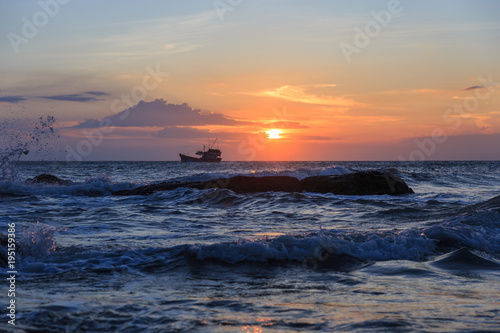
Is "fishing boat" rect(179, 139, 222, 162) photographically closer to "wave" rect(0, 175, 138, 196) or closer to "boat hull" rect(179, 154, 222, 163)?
"boat hull" rect(179, 154, 222, 163)

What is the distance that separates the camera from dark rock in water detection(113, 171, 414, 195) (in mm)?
17938

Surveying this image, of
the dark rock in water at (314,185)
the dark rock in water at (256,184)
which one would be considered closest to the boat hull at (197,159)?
the dark rock in water at (314,185)

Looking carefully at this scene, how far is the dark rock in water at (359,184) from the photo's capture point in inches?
704

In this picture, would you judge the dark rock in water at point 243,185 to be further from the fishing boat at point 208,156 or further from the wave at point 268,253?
the fishing boat at point 208,156

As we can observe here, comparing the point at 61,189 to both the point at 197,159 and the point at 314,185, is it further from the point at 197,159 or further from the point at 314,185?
the point at 197,159

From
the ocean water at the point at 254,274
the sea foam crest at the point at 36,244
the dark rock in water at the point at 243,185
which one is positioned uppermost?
the dark rock in water at the point at 243,185

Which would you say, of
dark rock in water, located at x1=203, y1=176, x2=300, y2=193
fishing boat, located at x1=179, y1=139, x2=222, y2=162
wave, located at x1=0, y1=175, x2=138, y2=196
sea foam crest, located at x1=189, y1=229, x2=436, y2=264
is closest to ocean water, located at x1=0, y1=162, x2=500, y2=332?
sea foam crest, located at x1=189, y1=229, x2=436, y2=264

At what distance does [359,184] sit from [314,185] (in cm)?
181

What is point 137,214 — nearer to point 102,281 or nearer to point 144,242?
point 144,242

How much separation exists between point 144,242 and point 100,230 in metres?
1.94

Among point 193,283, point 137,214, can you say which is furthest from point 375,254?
point 137,214

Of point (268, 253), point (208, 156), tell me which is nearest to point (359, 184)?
point (268, 253)

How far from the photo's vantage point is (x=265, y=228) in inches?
387

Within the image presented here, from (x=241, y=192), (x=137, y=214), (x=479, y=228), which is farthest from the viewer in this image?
(x=241, y=192)
